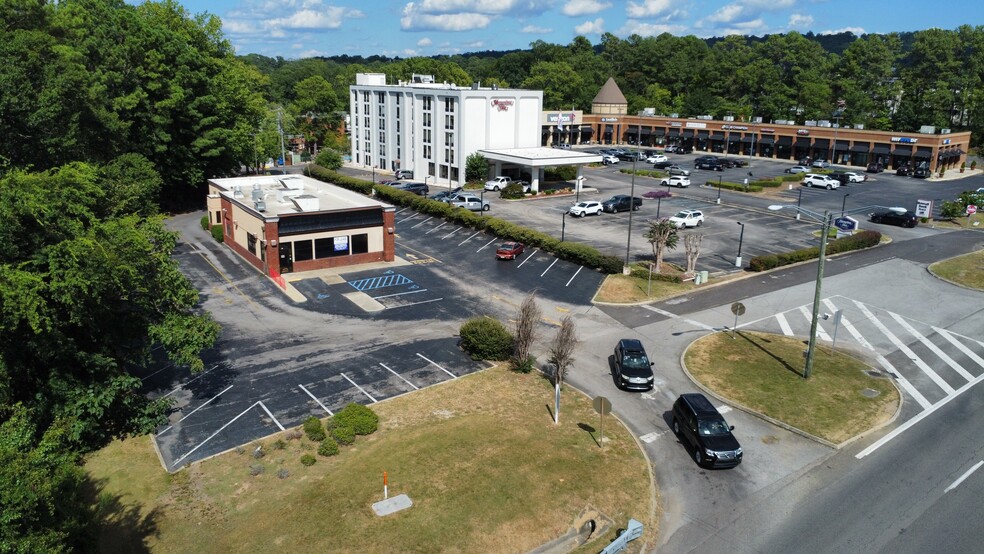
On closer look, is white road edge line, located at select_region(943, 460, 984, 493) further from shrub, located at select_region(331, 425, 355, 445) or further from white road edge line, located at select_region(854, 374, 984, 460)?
shrub, located at select_region(331, 425, 355, 445)

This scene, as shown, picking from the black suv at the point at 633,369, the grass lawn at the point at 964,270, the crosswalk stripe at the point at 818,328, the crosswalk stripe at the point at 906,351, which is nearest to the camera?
the black suv at the point at 633,369

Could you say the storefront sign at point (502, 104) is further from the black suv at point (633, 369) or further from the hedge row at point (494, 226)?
the black suv at point (633, 369)

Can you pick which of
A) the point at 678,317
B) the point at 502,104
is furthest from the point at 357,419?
the point at 502,104

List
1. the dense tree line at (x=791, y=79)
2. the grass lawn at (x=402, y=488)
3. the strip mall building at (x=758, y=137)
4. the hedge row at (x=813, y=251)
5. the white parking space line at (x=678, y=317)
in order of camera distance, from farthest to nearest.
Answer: the dense tree line at (x=791, y=79), the strip mall building at (x=758, y=137), the hedge row at (x=813, y=251), the white parking space line at (x=678, y=317), the grass lawn at (x=402, y=488)

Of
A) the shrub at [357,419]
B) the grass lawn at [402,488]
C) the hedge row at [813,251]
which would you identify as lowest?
the grass lawn at [402,488]

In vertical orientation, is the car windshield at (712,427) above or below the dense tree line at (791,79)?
below

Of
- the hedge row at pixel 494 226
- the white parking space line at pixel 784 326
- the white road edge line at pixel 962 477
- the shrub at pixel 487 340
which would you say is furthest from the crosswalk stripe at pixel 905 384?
the shrub at pixel 487 340

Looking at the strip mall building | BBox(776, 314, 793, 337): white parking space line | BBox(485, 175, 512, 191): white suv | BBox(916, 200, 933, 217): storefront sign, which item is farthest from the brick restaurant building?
the strip mall building
